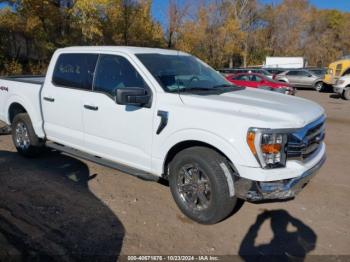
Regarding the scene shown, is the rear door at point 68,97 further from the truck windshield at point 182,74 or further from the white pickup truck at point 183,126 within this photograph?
the truck windshield at point 182,74

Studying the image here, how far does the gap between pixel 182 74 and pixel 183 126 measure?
103 cm

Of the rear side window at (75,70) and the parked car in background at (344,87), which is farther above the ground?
the rear side window at (75,70)

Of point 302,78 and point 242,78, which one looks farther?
point 302,78

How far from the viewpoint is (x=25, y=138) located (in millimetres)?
5953

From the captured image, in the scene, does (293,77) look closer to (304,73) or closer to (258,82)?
(304,73)

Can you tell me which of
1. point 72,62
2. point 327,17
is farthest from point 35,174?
point 327,17

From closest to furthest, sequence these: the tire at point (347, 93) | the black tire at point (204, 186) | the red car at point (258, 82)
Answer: the black tire at point (204, 186)
the red car at point (258, 82)
the tire at point (347, 93)

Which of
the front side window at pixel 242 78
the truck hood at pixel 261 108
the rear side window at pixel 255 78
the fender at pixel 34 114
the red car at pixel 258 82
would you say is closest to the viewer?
the truck hood at pixel 261 108

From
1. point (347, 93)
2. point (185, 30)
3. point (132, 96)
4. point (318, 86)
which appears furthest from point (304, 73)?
point (132, 96)

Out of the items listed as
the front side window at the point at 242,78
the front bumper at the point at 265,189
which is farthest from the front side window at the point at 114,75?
the front side window at the point at 242,78

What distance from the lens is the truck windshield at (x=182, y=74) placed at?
13.7ft

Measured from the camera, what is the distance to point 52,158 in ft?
20.1

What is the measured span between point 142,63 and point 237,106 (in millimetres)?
1364

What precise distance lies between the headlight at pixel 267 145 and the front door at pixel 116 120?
4.16ft
